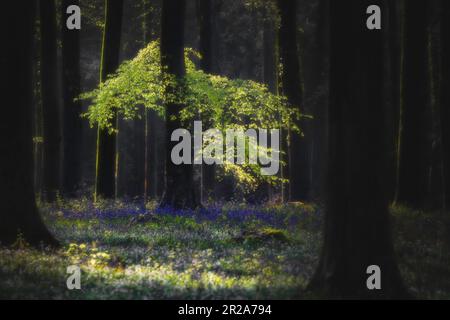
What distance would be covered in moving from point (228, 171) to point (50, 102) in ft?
22.4

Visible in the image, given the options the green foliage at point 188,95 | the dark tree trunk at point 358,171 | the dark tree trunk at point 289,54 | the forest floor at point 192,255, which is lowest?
the forest floor at point 192,255

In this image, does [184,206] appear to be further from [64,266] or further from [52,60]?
[64,266]

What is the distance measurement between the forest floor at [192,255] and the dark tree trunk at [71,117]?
4457 millimetres

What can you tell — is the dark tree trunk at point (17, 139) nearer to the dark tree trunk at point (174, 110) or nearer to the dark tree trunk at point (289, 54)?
the dark tree trunk at point (174, 110)

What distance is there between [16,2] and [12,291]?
20.9 feet

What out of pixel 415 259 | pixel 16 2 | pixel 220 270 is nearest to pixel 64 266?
A: pixel 220 270

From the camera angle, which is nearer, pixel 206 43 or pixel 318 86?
pixel 206 43

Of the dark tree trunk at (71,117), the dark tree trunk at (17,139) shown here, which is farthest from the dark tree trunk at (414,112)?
the dark tree trunk at (71,117)

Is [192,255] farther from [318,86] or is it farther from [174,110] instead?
[318,86]

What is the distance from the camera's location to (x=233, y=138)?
2002cm

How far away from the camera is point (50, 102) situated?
73.3 feet

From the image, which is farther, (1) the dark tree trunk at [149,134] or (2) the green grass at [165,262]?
(1) the dark tree trunk at [149,134]

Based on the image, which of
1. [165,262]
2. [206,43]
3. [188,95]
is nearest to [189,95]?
[188,95]

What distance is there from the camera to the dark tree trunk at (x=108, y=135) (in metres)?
22.9
